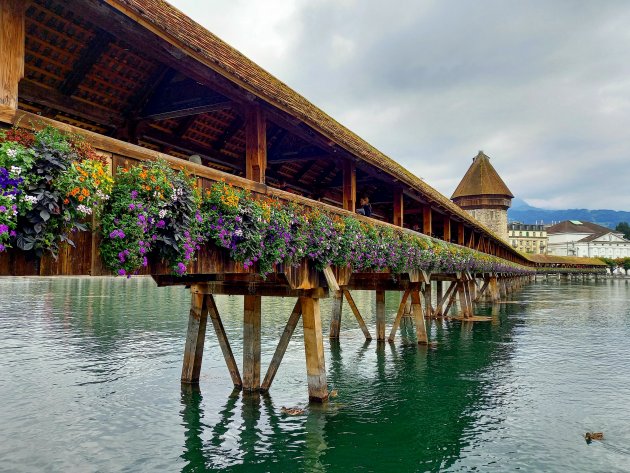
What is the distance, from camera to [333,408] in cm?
966

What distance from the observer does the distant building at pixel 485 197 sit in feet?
182

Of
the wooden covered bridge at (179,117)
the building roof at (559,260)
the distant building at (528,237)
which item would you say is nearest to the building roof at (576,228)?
the distant building at (528,237)

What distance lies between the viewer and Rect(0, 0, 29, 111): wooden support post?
4.06 m

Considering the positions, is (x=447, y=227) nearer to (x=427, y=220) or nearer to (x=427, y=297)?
(x=427, y=297)

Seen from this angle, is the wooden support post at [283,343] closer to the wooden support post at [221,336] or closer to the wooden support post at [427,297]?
the wooden support post at [221,336]

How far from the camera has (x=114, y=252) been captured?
4.36m

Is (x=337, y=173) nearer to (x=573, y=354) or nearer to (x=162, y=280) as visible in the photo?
(x=162, y=280)

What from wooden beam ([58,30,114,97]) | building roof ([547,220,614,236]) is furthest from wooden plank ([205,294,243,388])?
building roof ([547,220,614,236])

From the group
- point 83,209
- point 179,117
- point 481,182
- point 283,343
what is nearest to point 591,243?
point 481,182

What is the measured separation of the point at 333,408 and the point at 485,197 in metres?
50.0

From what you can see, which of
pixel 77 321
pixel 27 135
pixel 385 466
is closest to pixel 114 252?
pixel 27 135

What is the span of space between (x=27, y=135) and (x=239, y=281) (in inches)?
235

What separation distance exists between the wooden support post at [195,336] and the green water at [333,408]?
40cm

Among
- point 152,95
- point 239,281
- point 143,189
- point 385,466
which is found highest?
point 152,95
